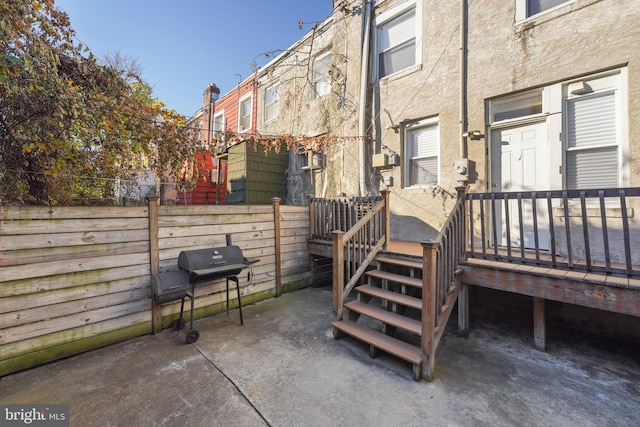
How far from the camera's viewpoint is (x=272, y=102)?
905 cm

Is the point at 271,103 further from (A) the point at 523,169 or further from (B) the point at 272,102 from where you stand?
(A) the point at 523,169

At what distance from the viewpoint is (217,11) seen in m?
7.18

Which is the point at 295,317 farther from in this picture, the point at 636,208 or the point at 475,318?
the point at 636,208

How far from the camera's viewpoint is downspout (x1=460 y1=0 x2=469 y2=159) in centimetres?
457

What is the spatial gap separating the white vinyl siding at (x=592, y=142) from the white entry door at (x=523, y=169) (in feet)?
0.94

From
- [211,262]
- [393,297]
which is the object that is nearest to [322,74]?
[211,262]

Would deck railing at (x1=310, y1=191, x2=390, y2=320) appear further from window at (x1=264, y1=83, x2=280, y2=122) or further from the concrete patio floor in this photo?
window at (x1=264, y1=83, x2=280, y2=122)

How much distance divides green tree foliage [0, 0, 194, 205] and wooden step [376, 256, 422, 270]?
3.00 metres

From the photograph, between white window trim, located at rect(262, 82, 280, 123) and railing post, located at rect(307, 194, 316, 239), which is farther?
white window trim, located at rect(262, 82, 280, 123)

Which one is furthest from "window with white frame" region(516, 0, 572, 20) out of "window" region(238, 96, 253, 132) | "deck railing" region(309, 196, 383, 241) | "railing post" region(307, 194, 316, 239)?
"window" region(238, 96, 253, 132)

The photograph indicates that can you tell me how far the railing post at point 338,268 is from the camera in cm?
354

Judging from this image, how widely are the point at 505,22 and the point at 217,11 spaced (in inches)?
262

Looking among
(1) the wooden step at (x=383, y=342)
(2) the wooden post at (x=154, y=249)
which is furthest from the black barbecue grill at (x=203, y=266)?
(1) the wooden step at (x=383, y=342)

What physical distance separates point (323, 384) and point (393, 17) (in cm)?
665
